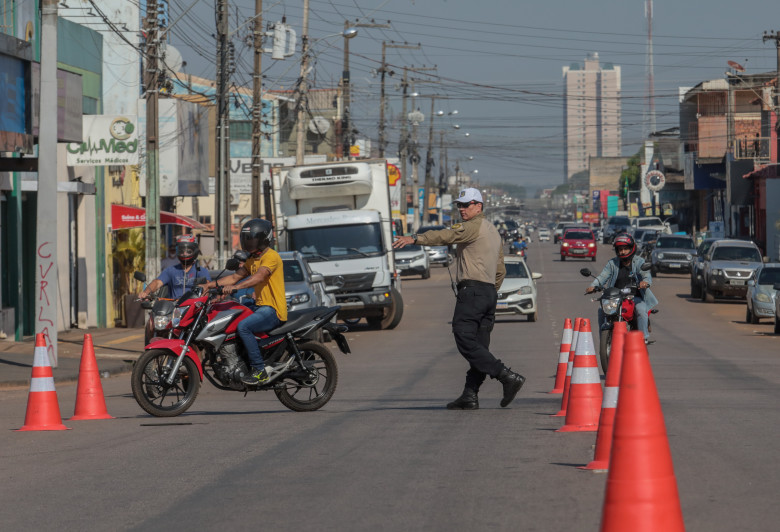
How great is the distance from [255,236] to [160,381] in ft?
5.31

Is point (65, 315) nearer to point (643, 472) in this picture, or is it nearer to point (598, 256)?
point (643, 472)

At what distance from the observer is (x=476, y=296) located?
1134cm

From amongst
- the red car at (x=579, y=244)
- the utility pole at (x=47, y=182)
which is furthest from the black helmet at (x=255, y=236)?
the red car at (x=579, y=244)

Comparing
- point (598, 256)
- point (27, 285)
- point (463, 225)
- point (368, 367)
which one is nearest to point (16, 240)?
point (27, 285)

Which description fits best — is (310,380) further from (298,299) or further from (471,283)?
(298,299)

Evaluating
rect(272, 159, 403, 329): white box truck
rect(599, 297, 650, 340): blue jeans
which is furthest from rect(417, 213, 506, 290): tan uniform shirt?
rect(272, 159, 403, 329): white box truck

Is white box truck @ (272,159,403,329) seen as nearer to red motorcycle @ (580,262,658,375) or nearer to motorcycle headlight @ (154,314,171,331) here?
red motorcycle @ (580,262,658,375)

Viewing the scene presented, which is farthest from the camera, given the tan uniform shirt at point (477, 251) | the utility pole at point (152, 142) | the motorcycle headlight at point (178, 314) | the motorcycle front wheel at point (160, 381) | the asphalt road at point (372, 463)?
the utility pole at point (152, 142)

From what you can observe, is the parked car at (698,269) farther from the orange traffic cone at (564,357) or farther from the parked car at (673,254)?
the orange traffic cone at (564,357)

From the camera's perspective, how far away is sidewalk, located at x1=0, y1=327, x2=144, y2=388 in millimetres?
17172

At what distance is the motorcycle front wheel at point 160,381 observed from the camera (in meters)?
11.5

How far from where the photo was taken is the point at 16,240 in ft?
82.8

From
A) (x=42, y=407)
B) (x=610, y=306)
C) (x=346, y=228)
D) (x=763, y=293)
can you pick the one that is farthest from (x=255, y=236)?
(x=763, y=293)

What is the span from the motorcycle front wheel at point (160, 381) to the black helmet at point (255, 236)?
1213mm
